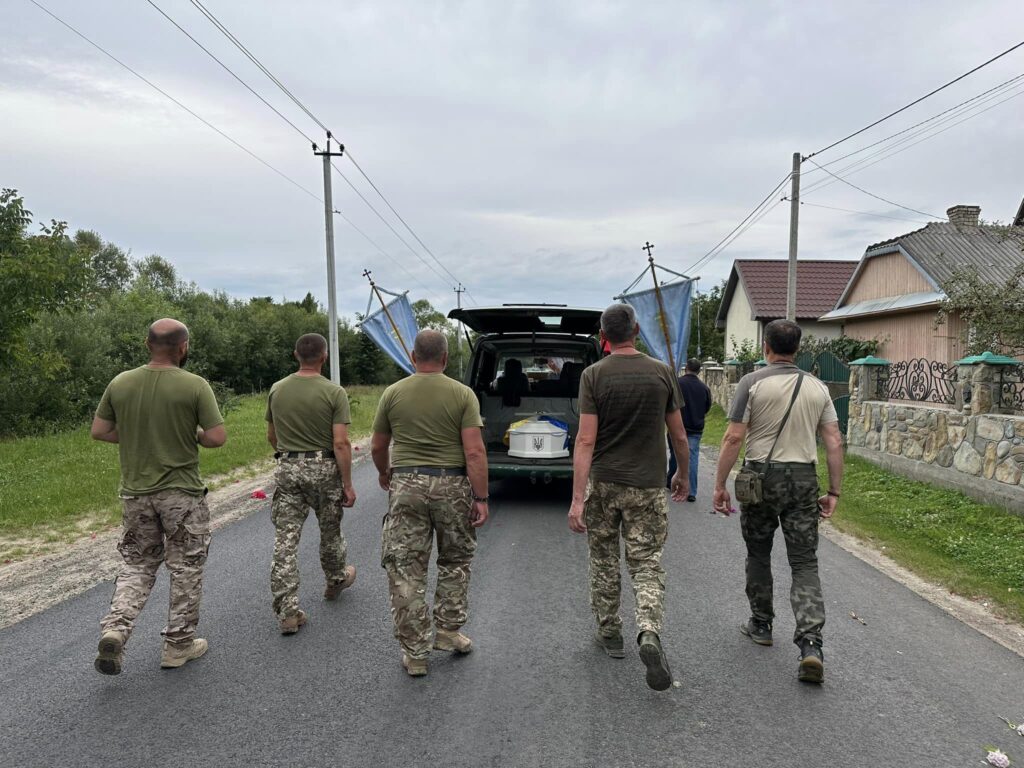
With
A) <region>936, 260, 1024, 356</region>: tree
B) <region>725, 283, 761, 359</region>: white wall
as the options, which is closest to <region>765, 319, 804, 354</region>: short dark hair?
<region>936, 260, 1024, 356</region>: tree

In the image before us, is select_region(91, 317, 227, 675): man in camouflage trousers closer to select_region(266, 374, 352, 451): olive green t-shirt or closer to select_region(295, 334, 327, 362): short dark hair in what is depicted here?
select_region(266, 374, 352, 451): olive green t-shirt

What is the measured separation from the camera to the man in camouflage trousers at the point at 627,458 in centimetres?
390

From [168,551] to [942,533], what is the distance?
694 cm

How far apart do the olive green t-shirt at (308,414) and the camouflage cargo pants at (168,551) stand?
713mm

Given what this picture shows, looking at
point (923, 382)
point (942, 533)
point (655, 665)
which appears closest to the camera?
point (655, 665)

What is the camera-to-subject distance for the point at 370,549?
21.2ft

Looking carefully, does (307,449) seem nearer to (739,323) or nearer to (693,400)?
(693,400)

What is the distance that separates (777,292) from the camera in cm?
2911

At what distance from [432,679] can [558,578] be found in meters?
1.97

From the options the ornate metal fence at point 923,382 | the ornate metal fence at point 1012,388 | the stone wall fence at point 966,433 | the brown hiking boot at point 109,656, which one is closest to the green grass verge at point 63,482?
the brown hiking boot at point 109,656

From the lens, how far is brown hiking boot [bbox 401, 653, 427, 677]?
3.78m

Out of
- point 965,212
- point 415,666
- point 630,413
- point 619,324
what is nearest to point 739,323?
point 965,212

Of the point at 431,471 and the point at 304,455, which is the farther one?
the point at 304,455

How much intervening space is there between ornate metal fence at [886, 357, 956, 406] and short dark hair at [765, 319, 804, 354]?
667cm
